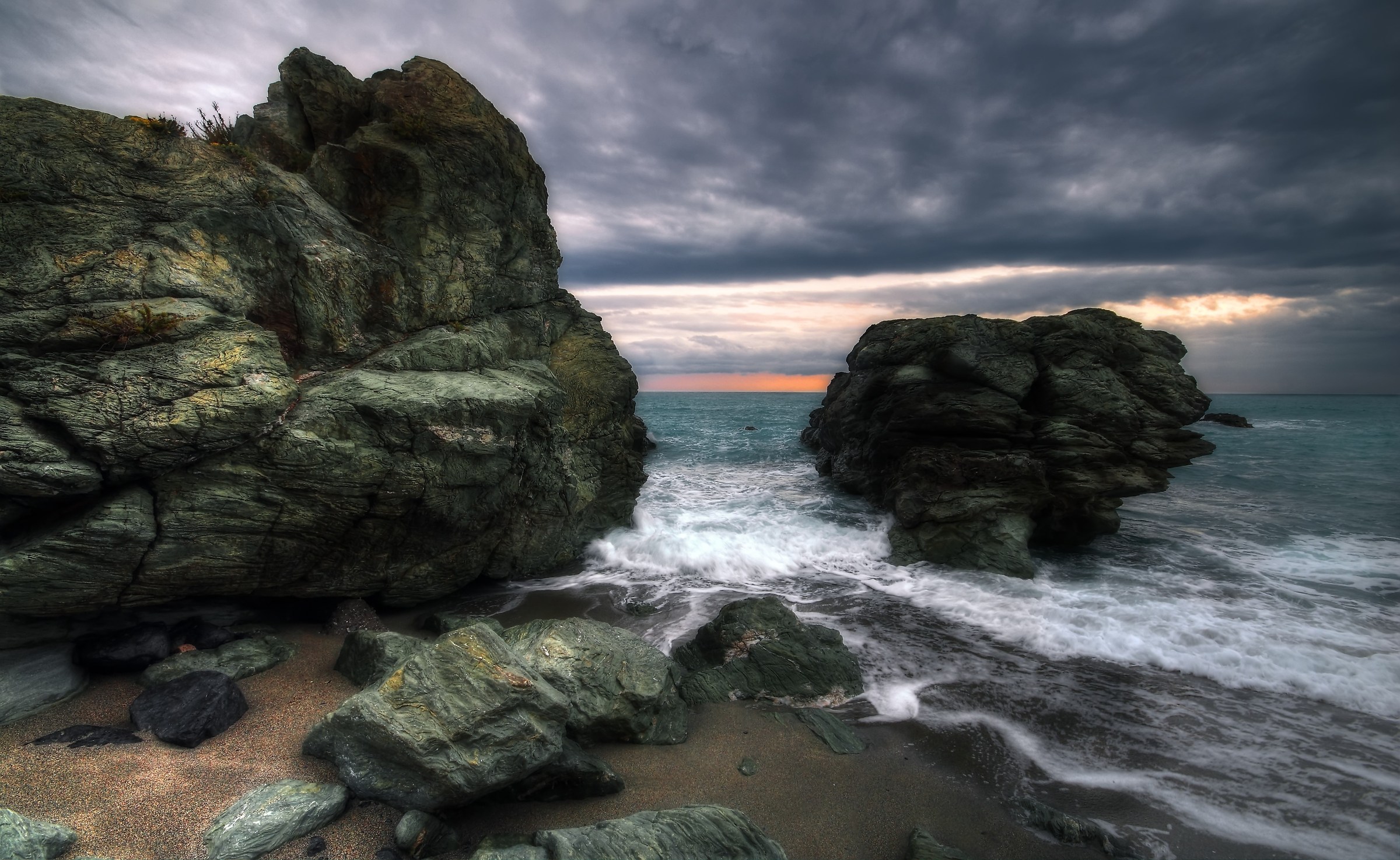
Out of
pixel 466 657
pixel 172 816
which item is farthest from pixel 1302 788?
pixel 172 816

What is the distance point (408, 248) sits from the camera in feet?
40.7

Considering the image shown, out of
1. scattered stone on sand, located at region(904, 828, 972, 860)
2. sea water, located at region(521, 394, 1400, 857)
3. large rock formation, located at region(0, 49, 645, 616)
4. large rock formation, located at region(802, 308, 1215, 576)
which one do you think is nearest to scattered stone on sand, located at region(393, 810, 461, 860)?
scattered stone on sand, located at region(904, 828, 972, 860)

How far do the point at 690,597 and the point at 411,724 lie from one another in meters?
8.63

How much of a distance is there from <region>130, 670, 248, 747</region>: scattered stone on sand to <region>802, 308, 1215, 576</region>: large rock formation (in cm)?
1526

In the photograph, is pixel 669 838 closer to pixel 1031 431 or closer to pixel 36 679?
pixel 36 679

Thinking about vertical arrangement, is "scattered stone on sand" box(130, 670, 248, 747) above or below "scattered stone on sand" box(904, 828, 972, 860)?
above

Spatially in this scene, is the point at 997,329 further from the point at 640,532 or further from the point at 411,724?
the point at 411,724

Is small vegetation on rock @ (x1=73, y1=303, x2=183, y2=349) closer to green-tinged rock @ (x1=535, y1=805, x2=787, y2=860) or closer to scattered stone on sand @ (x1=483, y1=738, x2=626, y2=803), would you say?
scattered stone on sand @ (x1=483, y1=738, x2=626, y2=803)

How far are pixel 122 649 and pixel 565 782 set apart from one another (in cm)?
664

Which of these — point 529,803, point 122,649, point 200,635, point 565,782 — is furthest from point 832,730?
point 122,649

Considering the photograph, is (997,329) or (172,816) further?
Answer: (997,329)

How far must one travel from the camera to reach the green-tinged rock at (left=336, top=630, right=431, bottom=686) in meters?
7.70

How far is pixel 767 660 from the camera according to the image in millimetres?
9234

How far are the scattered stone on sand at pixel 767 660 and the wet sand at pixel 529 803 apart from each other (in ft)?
1.83
